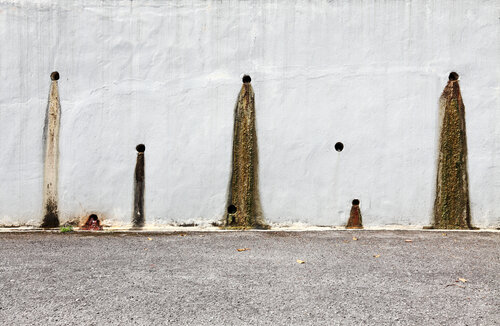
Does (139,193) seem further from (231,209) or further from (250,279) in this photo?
(250,279)

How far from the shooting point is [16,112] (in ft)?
15.6

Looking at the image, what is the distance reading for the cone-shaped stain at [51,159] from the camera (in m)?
4.73

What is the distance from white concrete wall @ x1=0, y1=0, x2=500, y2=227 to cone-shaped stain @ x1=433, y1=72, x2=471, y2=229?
93 mm

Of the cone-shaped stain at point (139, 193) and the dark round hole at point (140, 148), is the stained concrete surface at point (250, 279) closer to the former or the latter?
the cone-shaped stain at point (139, 193)

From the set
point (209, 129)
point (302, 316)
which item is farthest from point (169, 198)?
point (302, 316)

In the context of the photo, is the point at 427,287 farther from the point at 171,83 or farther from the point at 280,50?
the point at 171,83

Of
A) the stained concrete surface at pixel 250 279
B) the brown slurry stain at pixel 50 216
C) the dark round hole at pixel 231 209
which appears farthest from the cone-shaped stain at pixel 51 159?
the dark round hole at pixel 231 209

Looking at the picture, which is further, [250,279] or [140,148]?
[140,148]

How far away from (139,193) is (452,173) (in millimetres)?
3617

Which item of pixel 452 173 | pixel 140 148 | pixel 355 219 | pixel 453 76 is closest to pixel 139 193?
pixel 140 148

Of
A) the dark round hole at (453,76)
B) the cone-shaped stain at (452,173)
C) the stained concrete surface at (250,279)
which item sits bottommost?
the stained concrete surface at (250,279)

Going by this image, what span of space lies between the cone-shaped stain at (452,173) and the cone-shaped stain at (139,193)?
11.1 ft

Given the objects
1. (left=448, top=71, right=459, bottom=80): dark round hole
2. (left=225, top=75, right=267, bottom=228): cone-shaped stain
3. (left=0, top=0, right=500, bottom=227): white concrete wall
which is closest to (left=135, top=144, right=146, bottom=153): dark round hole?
(left=0, top=0, right=500, bottom=227): white concrete wall

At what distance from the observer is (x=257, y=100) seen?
4.80m
